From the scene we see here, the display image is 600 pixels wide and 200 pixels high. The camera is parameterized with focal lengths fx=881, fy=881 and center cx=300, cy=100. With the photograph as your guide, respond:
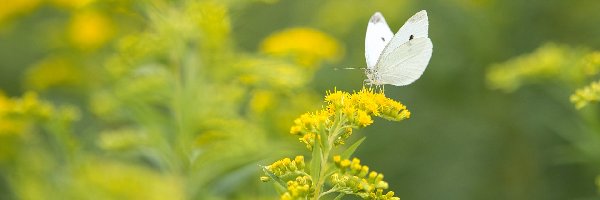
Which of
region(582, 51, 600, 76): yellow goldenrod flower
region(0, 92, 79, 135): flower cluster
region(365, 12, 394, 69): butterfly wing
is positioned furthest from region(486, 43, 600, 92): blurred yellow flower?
region(0, 92, 79, 135): flower cluster

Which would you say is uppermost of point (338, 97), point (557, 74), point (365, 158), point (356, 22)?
point (356, 22)

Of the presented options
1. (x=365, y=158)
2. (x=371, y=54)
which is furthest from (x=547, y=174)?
(x=371, y=54)

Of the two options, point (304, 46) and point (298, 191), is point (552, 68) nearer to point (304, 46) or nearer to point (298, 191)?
point (304, 46)

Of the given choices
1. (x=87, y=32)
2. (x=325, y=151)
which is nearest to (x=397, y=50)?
(x=325, y=151)

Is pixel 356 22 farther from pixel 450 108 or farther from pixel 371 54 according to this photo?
pixel 371 54

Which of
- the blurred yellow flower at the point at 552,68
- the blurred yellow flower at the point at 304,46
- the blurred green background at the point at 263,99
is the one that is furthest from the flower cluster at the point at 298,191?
the blurred yellow flower at the point at 304,46

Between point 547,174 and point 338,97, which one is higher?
point 547,174
